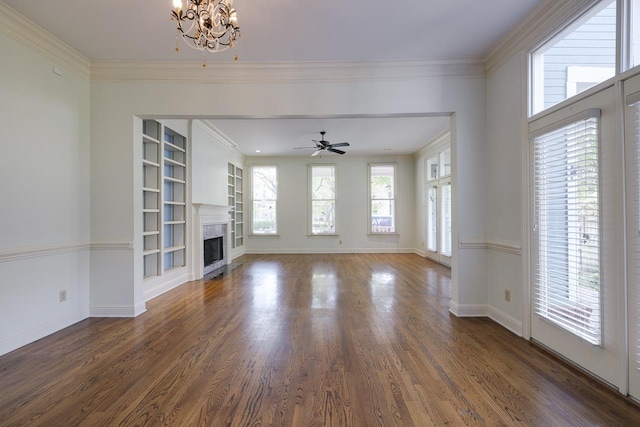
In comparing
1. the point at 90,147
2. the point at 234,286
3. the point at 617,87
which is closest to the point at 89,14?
the point at 90,147

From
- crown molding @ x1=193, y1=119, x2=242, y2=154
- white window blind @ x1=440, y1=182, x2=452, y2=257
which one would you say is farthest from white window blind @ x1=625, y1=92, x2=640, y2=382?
crown molding @ x1=193, y1=119, x2=242, y2=154

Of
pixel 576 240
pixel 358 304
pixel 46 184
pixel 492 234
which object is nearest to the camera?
pixel 576 240

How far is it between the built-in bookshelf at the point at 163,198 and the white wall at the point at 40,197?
82 centimetres

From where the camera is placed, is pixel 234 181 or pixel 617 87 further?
pixel 234 181

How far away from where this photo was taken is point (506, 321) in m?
3.15

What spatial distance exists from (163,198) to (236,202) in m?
3.87

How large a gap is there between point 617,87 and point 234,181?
7.43 meters

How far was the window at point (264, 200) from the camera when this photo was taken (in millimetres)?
9172

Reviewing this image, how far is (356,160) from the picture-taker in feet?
29.8

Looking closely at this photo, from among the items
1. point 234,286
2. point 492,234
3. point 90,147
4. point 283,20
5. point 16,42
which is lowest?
point 234,286

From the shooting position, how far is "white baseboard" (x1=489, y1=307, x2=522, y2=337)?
2.96 meters

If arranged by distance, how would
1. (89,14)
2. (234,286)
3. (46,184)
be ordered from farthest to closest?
(234,286) → (46,184) → (89,14)

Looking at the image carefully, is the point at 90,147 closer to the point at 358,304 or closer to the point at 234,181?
the point at 358,304

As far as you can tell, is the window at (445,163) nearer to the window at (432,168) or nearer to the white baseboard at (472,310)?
the window at (432,168)
